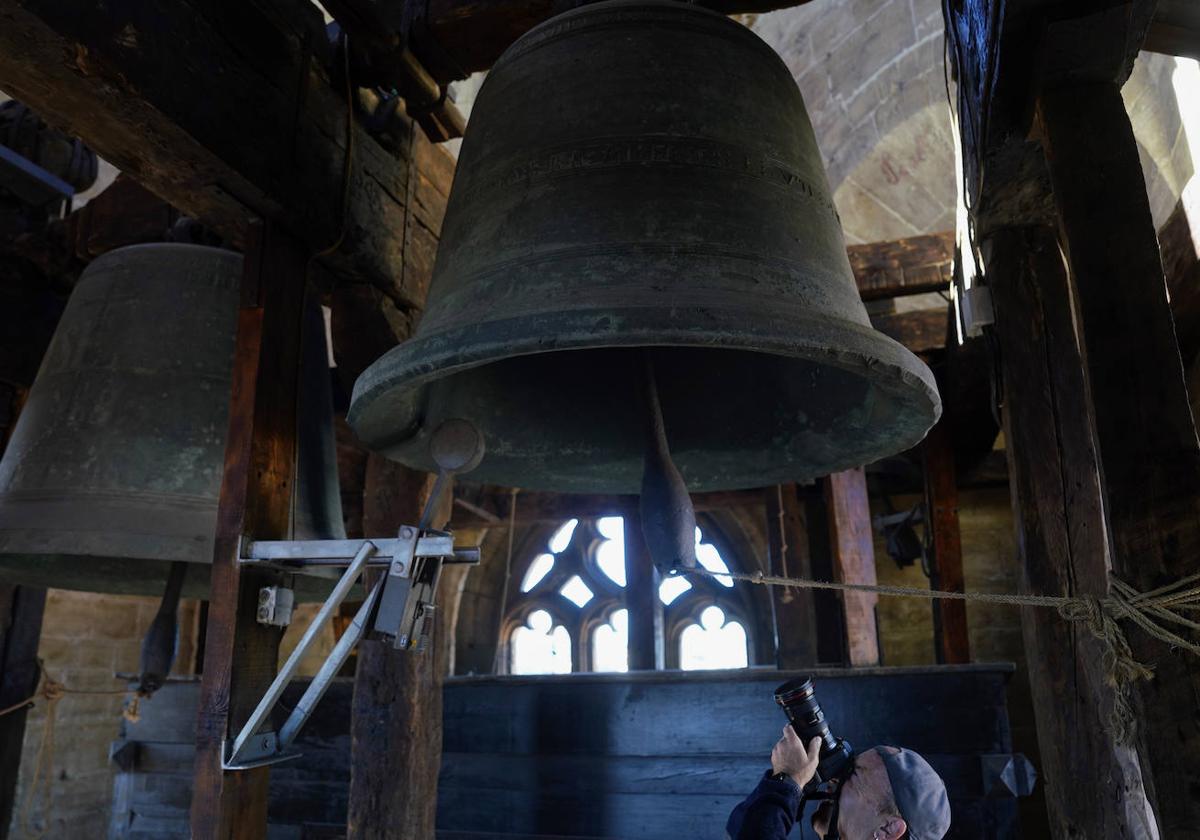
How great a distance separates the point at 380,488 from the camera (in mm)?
2822

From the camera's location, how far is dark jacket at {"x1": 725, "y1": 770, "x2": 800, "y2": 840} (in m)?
1.74

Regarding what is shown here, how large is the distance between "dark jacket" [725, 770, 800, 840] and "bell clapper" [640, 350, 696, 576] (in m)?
0.58

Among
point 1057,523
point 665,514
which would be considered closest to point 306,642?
point 665,514

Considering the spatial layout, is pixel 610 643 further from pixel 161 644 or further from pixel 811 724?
pixel 811 724

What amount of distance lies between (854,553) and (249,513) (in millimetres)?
3597

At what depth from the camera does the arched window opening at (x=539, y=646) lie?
9.64 metres

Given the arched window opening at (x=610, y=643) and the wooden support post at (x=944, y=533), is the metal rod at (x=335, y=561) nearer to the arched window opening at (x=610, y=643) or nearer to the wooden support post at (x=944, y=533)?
the wooden support post at (x=944, y=533)

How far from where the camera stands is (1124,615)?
145 centimetres

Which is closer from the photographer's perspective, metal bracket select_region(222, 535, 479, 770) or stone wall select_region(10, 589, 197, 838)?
metal bracket select_region(222, 535, 479, 770)

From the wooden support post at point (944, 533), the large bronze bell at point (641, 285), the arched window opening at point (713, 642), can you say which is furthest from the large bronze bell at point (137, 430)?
the arched window opening at point (713, 642)

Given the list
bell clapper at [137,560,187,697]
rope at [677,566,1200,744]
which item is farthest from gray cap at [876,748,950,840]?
bell clapper at [137,560,187,697]

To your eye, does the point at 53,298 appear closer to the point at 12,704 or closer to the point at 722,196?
the point at 12,704

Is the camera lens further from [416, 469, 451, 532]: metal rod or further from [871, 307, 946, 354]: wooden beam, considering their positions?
[871, 307, 946, 354]: wooden beam

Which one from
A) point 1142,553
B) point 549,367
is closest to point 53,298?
point 549,367
